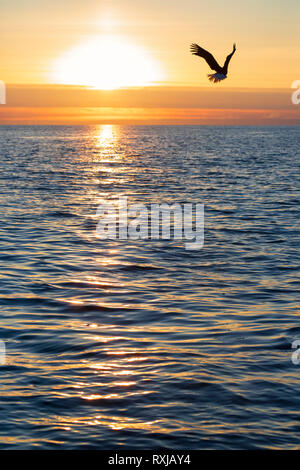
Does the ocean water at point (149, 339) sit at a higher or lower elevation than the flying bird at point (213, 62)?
lower

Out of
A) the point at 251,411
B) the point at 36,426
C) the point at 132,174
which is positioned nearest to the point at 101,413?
the point at 36,426

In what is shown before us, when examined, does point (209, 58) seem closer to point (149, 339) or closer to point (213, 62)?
point (213, 62)

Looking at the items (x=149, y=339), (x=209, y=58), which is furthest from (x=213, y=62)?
(x=149, y=339)

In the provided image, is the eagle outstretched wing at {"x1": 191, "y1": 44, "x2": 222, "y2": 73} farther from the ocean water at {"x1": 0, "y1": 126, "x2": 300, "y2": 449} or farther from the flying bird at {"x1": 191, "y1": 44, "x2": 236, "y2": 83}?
the ocean water at {"x1": 0, "y1": 126, "x2": 300, "y2": 449}

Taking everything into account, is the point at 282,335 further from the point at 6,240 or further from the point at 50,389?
the point at 6,240

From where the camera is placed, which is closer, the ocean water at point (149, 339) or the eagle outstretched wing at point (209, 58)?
the ocean water at point (149, 339)

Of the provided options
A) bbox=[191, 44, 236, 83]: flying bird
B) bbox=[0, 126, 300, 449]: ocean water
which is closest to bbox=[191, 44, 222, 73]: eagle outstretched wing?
bbox=[191, 44, 236, 83]: flying bird

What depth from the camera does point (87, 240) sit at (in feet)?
85.5

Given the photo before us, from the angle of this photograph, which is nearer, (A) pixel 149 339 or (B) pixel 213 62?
(A) pixel 149 339

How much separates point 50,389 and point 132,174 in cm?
5039

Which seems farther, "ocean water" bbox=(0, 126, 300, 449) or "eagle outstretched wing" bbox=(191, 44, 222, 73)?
"eagle outstretched wing" bbox=(191, 44, 222, 73)

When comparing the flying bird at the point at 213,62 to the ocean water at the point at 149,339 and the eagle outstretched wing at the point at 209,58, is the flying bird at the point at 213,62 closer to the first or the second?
the eagle outstretched wing at the point at 209,58

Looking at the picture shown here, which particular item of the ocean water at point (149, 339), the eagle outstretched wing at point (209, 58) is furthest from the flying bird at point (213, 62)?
the ocean water at point (149, 339)
